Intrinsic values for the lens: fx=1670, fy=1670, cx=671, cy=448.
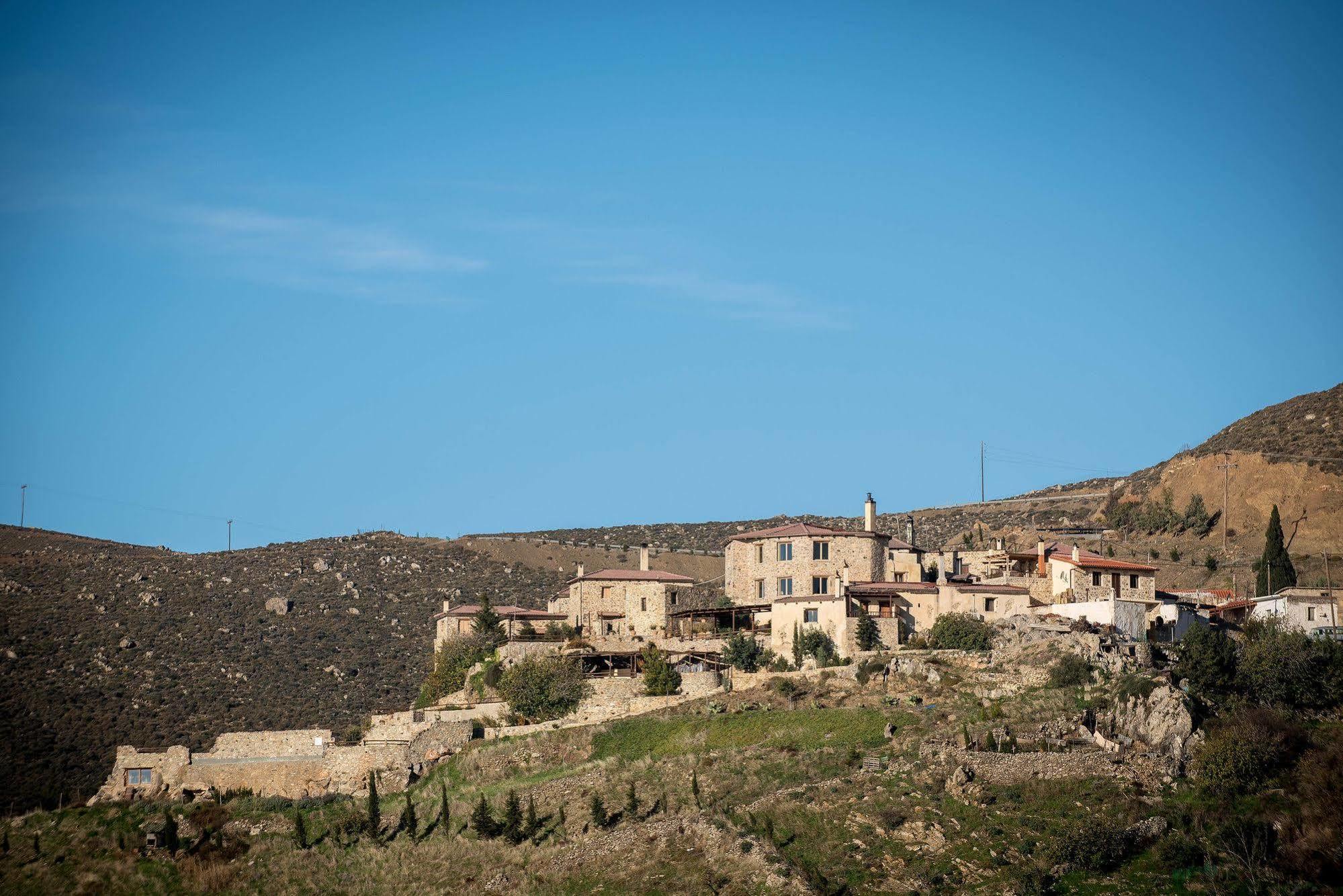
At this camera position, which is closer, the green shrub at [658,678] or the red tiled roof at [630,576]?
the green shrub at [658,678]

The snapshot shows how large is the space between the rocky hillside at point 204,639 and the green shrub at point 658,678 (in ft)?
59.7

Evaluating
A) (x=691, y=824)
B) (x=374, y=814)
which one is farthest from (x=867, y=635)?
(x=374, y=814)

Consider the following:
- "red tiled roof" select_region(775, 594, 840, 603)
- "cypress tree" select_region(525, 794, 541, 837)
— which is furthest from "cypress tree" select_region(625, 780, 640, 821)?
"red tiled roof" select_region(775, 594, 840, 603)

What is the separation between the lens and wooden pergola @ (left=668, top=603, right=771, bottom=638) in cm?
7525

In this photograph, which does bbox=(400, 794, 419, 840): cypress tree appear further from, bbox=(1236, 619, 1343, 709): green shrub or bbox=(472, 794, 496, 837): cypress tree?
bbox=(1236, 619, 1343, 709): green shrub

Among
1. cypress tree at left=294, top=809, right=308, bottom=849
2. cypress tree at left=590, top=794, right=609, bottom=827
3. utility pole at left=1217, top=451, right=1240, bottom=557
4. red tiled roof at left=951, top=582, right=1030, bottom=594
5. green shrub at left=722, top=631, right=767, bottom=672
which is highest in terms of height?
utility pole at left=1217, top=451, right=1240, bottom=557

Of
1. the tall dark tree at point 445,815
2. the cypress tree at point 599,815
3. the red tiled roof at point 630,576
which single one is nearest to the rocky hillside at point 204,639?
the red tiled roof at point 630,576

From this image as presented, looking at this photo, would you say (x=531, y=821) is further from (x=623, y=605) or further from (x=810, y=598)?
(x=623, y=605)

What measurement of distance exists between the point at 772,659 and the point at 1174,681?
57.2 ft

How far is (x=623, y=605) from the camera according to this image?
7875 centimetres

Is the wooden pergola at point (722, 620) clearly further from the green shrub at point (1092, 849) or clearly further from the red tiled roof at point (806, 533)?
the green shrub at point (1092, 849)

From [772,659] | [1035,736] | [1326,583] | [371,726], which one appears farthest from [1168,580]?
[371,726]

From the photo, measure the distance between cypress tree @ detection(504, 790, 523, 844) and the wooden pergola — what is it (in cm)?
1721

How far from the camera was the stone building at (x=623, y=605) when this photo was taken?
78.3 m
